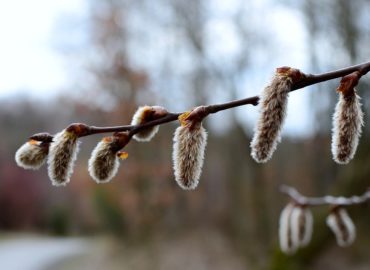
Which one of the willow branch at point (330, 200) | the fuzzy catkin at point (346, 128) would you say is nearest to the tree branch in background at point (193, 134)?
the fuzzy catkin at point (346, 128)

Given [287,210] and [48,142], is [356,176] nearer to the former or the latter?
[287,210]

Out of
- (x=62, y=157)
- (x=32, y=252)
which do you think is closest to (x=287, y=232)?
(x=62, y=157)

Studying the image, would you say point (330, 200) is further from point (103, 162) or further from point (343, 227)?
point (103, 162)

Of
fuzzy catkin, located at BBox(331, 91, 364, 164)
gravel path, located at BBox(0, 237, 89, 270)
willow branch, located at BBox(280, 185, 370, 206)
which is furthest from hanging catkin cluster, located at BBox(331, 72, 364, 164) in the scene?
gravel path, located at BBox(0, 237, 89, 270)

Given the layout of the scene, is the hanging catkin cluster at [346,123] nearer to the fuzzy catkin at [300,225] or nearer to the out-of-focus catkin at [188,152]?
the out-of-focus catkin at [188,152]

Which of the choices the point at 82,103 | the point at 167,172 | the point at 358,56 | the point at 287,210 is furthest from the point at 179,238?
the point at 287,210
